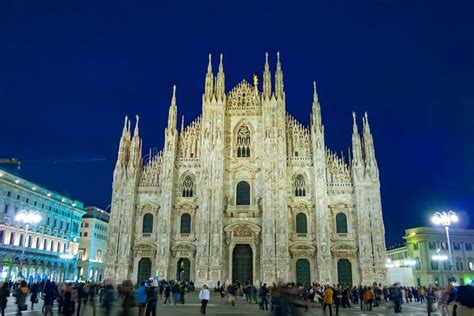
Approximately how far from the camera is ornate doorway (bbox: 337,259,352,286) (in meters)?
41.6

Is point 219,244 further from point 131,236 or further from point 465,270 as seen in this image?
point 465,270

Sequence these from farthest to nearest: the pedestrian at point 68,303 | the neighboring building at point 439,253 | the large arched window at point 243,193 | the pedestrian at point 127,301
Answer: the neighboring building at point 439,253
the large arched window at point 243,193
the pedestrian at point 68,303
the pedestrian at point 127,301

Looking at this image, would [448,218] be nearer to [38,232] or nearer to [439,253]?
[439,253]

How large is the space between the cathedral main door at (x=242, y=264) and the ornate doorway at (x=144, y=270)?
856 centimetres

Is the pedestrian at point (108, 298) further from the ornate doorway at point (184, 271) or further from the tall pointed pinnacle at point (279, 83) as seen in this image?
the tall pointed pinnacle at point (279, 83)

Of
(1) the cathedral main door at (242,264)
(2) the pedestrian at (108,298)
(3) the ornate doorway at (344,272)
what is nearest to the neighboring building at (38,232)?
(1) the cathedral main door at (242,264)

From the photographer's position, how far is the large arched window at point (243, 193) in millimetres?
44281

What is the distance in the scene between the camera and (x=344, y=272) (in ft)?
137

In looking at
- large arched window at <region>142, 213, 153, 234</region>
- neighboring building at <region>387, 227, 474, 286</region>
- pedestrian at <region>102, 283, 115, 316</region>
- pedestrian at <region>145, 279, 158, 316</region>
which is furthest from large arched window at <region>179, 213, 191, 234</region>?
neighboring building at <region>387, 227, 474, 286</region>

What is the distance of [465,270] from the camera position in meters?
67.1

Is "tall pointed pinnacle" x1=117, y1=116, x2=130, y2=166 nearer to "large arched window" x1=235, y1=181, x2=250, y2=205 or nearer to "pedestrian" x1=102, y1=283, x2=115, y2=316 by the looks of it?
"large arched window" x1=235, y1=181, x2=250, y2=205

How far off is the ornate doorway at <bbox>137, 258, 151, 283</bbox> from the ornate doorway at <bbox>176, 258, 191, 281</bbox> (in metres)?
3.12

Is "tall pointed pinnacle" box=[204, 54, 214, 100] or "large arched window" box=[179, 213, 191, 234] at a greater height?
"tall pointed pinnacle" box=[204, 54, 214, 100]

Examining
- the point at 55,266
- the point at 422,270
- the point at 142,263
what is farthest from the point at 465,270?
the point at 55,266
